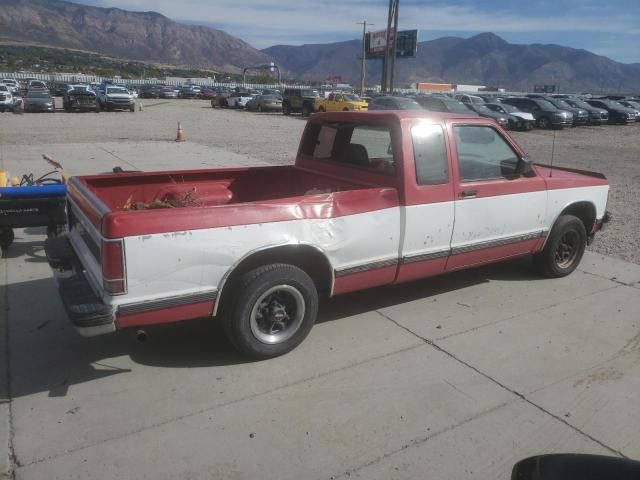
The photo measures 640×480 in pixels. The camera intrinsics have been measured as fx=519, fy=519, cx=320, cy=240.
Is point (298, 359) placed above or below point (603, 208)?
below

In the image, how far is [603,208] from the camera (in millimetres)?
5820

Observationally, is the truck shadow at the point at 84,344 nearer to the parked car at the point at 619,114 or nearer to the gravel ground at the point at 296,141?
the gravel ground at the point at 296,141

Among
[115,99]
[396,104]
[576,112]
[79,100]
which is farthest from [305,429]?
[115,99]

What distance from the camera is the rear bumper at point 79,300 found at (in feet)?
9.89

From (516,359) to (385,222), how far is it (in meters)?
1.43

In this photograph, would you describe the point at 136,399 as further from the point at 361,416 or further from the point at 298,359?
the point at 361,416

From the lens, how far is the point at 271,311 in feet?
12.2

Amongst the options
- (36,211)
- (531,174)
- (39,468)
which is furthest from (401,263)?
(36,211)

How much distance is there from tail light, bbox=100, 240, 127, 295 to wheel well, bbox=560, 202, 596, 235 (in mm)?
4563

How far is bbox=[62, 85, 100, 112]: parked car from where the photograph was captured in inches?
1208

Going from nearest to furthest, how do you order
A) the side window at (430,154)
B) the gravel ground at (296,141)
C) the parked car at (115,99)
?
the side window at (430,154) < the gravel ground at (296,141) < the parked car at (115,99)

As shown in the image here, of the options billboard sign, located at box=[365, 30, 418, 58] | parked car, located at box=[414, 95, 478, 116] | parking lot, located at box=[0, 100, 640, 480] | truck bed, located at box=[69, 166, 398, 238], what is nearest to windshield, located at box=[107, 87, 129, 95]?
parked car, located at box=[414, 95, 478, 116]

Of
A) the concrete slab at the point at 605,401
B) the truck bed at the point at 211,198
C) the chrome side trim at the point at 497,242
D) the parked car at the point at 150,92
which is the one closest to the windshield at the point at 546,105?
the chrome side trim at the point at 497,242

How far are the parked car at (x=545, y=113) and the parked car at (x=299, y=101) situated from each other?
41.2ft
